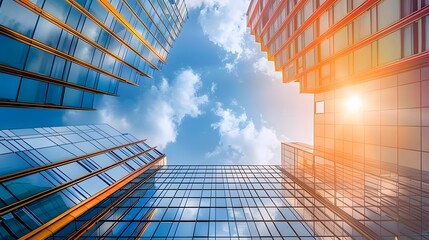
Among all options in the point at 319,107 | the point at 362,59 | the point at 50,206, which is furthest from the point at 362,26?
the point at 50,206

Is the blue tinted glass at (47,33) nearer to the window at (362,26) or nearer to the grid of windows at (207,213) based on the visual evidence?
the grid of windows at (207,213)

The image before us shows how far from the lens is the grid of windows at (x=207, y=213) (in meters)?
16.1

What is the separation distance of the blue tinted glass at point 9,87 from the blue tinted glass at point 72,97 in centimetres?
612

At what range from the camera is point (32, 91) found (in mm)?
16281

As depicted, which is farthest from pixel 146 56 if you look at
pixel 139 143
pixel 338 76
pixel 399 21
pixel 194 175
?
pixel 399 21

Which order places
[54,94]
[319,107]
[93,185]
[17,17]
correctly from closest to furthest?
[17,17]
[54,94]
[93,185]
[319,107]

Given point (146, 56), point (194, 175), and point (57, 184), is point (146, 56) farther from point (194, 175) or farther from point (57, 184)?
point (57, 184)

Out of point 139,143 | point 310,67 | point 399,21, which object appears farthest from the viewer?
point 139,143

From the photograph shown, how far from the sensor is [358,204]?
773 inches

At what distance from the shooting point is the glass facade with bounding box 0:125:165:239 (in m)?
12.6

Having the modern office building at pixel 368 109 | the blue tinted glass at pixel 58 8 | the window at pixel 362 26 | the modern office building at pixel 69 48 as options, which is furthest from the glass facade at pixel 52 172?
the window at pixel 362 26

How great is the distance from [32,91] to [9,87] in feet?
7.64

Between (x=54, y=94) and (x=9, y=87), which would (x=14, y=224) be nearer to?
(x=9, y=87)

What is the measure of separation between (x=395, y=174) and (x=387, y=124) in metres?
4.19
